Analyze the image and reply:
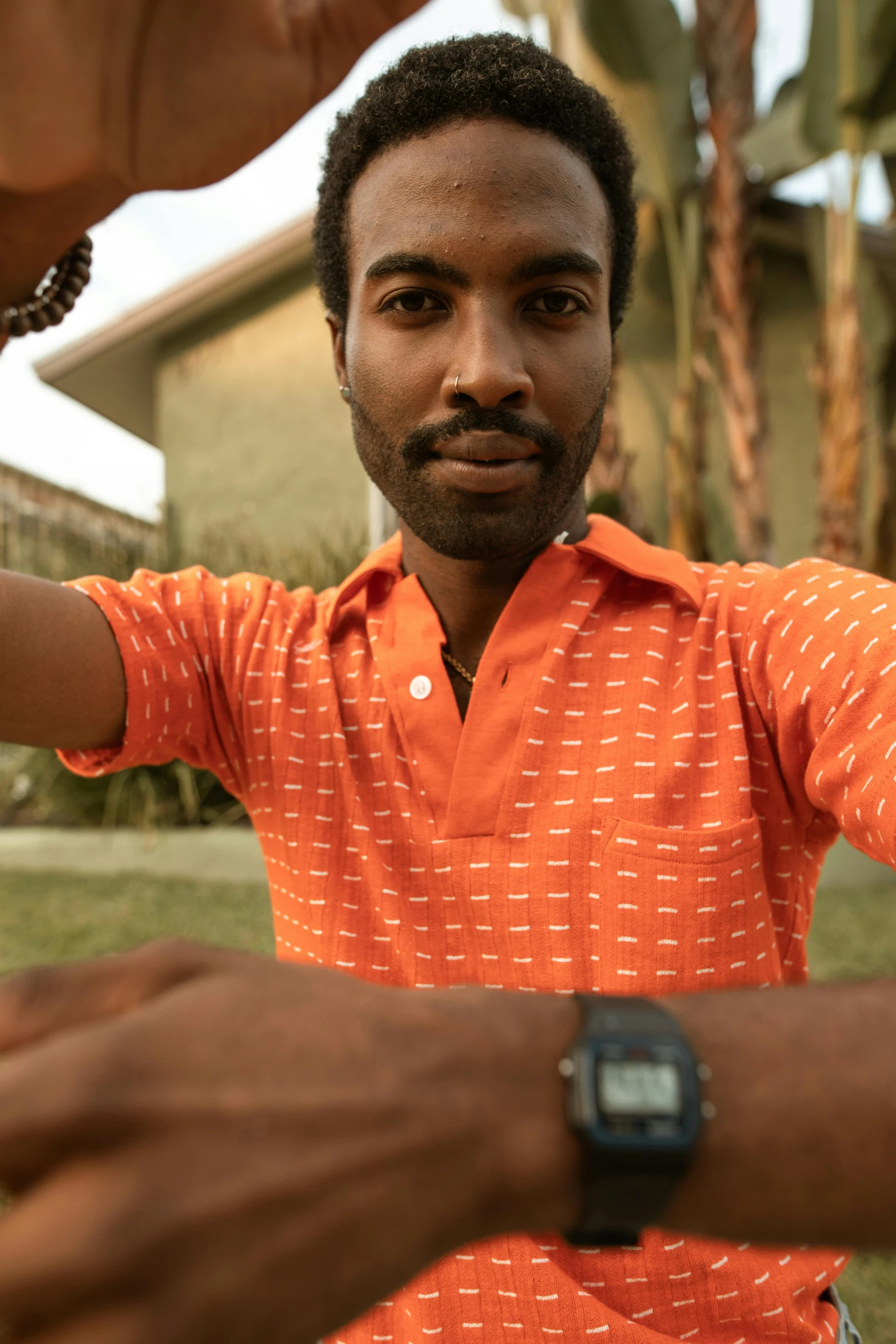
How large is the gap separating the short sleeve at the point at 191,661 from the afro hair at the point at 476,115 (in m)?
0.61

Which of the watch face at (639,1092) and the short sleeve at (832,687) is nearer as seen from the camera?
the watch face at (639,1092)

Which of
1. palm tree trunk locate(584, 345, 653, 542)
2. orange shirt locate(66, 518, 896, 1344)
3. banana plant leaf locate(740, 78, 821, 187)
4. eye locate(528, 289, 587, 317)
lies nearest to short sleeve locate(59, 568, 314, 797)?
orange shirt locate(66, 518, 896, 1344)

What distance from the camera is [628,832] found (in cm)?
109

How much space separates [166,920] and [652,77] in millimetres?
4788

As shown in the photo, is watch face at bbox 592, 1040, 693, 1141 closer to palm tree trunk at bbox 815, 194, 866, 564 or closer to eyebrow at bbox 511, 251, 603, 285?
eyebrow at bbox 511, 251, 603, 285

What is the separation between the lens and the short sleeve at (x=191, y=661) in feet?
4.24

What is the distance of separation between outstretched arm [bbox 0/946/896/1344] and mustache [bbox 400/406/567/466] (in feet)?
2.77

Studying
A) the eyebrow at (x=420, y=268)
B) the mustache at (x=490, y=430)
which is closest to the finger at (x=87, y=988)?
the mustache at (x=490, y=430)

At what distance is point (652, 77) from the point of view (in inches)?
189

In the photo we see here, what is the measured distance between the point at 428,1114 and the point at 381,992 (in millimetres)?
67

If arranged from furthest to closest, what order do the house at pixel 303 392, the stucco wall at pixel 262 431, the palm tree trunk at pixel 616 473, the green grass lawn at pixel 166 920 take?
the stucco wall at pixel 262 431
the house at pixel 303 392
the palm tree trunk at pixel 616 473
the green grass lawn at pixel 166 920

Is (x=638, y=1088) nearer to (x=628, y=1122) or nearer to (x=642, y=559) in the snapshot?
(x=628, y=1122)

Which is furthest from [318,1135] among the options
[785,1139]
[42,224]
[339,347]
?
[339,347]

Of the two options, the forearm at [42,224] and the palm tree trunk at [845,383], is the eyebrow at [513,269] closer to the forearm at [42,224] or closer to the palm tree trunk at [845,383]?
the forearm at [42,224]
